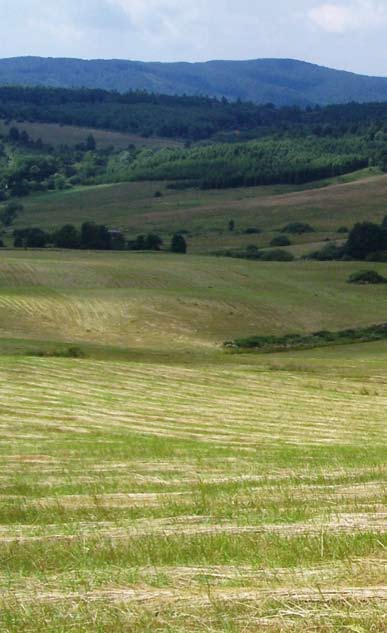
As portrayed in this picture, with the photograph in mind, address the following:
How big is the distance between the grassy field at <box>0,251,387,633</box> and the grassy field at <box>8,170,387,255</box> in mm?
66639

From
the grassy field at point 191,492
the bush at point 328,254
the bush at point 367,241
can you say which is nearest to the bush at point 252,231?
the bush at point 328,254

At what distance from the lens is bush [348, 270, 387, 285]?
79581 mm

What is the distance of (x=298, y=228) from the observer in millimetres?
119062

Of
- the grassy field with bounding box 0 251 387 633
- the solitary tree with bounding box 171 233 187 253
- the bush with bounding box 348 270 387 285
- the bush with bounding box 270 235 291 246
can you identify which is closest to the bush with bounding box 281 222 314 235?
the bush with bounding box 270 235 291 246

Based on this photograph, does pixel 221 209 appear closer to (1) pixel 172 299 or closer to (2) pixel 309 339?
(1) pixel 172 299

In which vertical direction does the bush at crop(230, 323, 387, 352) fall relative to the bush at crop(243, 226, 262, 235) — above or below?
below

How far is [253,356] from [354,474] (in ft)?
117

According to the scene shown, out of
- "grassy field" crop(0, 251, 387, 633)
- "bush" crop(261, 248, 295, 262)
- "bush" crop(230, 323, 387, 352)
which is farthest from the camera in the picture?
"bush" crop(261, 248, 295, 262)

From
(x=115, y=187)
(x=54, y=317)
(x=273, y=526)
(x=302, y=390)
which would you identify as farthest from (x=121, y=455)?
(x=115, y=187)

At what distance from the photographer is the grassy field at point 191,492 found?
7.06 m

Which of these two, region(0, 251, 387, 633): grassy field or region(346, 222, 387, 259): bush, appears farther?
region(346, 222, 387, 259): bush

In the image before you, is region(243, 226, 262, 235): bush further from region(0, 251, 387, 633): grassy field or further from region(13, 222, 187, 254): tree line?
region(0, 251, 387, 633): grassy field

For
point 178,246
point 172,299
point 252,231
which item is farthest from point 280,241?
point 172,299

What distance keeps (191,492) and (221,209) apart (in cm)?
12827
